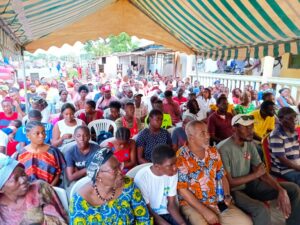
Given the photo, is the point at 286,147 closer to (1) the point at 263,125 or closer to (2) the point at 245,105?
(1) the point at 263,125

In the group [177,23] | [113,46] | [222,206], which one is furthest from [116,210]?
[113,46]

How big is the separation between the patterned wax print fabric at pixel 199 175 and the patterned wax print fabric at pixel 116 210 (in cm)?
55

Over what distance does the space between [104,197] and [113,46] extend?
3538 centimetres

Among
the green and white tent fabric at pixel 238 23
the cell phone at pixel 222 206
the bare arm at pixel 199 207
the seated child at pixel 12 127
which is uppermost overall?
the green and white tent fabric at pixel 238 23

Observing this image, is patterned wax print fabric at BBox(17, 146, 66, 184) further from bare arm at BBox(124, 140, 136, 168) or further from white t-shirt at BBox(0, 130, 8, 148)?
white t-shirt at BBox(0, 130, 8, 148)

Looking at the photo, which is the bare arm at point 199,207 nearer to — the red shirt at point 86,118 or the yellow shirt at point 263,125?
the yellow shirt at point 263,125

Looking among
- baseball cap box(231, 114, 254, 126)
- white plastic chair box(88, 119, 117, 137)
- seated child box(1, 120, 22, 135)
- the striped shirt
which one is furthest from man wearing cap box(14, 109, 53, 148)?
the striped shirt

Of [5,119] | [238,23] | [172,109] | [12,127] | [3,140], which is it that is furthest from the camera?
[172,109]

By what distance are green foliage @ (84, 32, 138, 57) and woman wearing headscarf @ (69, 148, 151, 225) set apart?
31.0 m

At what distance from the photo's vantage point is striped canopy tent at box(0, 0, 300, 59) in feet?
10.7

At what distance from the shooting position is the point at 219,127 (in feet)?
15.3

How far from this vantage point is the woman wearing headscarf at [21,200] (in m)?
1.91

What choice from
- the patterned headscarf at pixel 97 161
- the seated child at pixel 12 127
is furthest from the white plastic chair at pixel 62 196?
the seated child at pixel 12 127

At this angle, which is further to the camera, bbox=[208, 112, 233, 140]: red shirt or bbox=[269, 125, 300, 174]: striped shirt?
bbox=[208, 112, 233, 140]: red shirt
